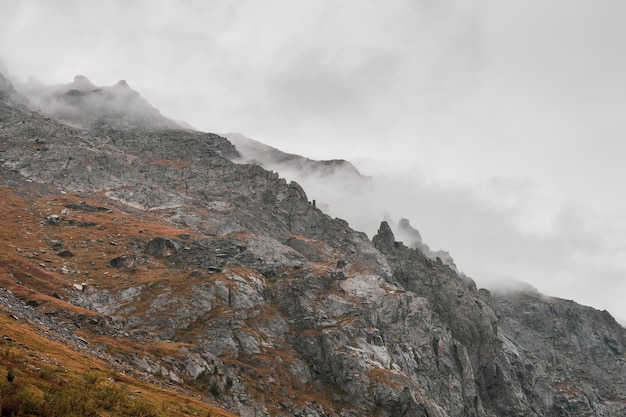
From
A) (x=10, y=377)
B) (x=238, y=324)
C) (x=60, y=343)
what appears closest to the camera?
(x=10, y=377)

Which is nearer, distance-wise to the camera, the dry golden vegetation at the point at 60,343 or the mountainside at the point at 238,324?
the dry golden vegetation at the point at 60,343

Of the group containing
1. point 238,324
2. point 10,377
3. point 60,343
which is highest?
point 238,324

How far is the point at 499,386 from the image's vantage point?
196 meters

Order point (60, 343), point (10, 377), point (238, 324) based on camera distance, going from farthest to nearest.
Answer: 1. point (238, 324)
2. point (60, 343)
3. point (10, 377)

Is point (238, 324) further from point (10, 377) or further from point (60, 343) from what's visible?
point (10, 377)

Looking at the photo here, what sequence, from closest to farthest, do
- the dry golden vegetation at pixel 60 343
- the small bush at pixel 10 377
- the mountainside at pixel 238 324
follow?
the small bush at pixel 10 377 < the dry golden vegetation at pixel 60 343 < the mountainside at pixel 238 324

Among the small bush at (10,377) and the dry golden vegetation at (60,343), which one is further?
the dry golden vegetation at (60,343)

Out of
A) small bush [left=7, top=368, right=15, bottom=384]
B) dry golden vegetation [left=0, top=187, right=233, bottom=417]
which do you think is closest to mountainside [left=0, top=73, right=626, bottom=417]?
dry golden vegetation [left=0, top=187, right=233, bottom=417]

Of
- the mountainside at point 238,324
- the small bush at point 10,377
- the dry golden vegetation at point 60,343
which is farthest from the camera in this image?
the mountainside at point 238,324

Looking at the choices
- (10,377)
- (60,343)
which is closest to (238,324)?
(60,343)

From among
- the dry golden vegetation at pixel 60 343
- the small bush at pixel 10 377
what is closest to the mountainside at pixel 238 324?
the dry golden vegetation at pixel 60 343

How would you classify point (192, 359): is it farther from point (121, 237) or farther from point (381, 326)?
point (121, 237)

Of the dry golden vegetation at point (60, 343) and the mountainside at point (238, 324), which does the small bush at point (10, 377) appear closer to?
the dry golden vegetation at point (60, 343)

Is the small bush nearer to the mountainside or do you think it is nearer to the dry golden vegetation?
the dry golden vegetation
